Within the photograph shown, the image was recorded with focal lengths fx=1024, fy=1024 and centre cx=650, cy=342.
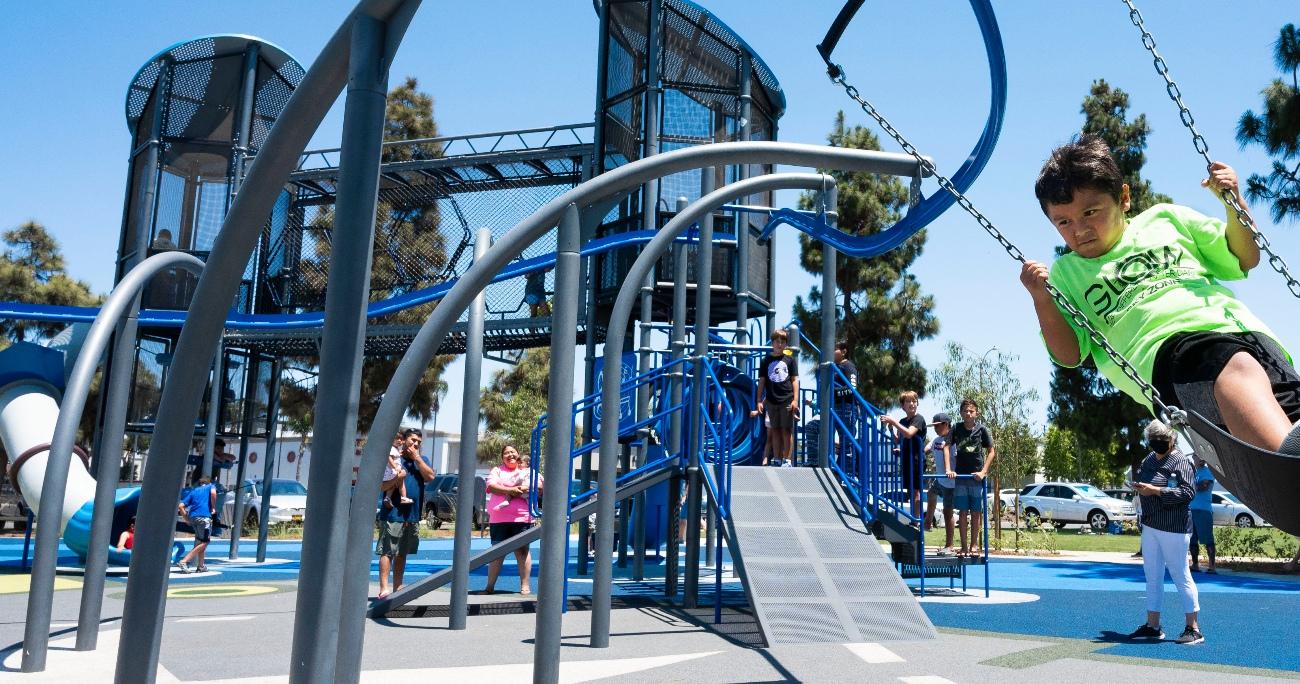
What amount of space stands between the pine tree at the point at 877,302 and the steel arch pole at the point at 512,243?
1002 inches

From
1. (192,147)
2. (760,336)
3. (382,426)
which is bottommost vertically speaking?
(382,426)

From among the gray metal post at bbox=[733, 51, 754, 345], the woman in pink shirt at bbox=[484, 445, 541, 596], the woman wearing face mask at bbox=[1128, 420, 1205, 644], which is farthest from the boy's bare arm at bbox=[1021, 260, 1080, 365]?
the gray metal post at bbox=[733, 51, 754, 345]

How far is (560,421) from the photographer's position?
19.7 feet

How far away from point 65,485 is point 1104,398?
29356 mm

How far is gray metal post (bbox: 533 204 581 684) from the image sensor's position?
5.92m

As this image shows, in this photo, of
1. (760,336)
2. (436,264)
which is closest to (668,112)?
(760,336)

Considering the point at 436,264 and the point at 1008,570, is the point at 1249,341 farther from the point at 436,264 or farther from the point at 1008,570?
the point at 436,264

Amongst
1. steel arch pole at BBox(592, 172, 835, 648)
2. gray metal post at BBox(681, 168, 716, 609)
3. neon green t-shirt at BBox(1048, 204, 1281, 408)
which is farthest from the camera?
gray metal post at BBox(681, 168, 716, 609)

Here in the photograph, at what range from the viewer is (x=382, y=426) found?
5.06m

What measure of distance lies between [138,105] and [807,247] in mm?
20526

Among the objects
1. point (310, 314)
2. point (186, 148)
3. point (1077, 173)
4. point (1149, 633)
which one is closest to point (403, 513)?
point (310, 314)

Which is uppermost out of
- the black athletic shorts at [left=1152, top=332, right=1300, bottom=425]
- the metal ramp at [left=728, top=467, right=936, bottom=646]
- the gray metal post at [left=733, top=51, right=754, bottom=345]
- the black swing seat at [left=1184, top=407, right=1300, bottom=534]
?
the gray metal post at [left=733, top=51, right=754, bottom=345]

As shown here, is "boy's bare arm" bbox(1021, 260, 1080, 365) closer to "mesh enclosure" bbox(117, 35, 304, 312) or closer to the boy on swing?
the boy on swing

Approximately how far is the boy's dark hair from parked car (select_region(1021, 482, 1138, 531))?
103 ft
